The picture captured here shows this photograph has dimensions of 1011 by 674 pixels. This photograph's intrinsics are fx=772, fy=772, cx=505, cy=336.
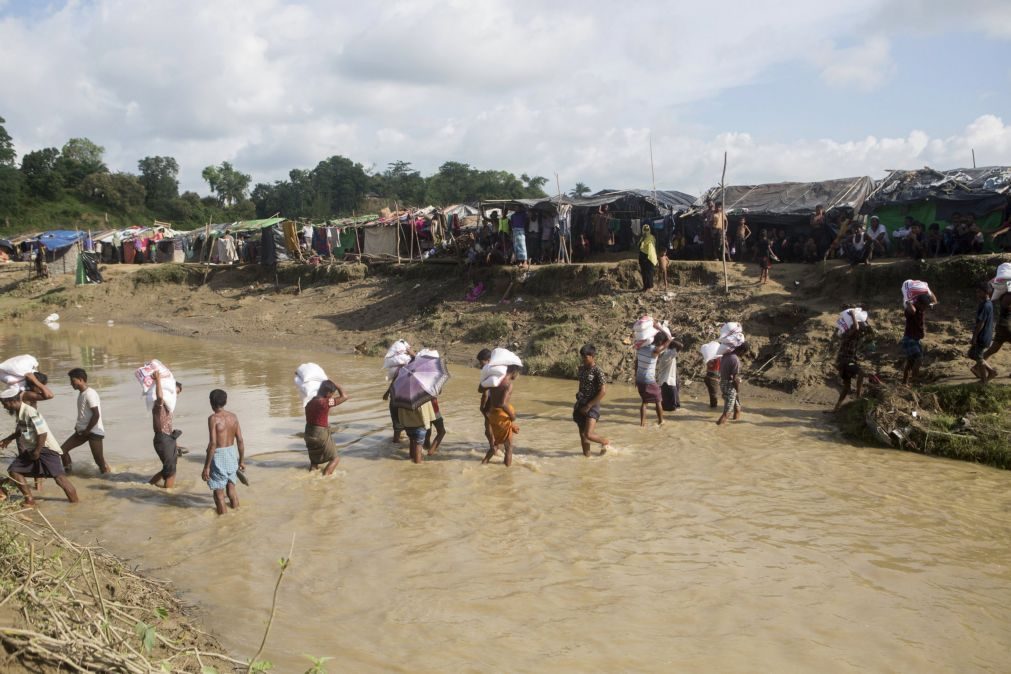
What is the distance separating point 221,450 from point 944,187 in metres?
15.8

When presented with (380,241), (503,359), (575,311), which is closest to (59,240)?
(380,241)

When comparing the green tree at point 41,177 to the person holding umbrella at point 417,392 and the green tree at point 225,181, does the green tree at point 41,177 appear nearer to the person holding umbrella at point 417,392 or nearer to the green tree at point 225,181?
the green tree at point 225,181

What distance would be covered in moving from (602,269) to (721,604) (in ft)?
43.2

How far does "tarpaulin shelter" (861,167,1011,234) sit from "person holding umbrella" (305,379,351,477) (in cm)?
1396

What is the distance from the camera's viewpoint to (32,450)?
750cm

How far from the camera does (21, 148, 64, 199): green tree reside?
50750 millimetres

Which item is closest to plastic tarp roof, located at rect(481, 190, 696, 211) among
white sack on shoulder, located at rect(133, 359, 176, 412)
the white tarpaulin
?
the white tarpaulin

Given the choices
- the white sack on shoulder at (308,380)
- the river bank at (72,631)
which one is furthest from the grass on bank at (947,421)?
the river bank at (72,631)

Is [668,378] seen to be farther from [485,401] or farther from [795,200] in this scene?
[795,200]

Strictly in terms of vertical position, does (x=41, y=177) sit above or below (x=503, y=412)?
above

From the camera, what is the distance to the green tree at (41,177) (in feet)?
167

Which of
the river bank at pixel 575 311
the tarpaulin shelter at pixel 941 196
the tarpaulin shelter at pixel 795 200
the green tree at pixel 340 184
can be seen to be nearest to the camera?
the river bank at pixel 575 311

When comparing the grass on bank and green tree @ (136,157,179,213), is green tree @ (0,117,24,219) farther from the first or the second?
the grass on bank

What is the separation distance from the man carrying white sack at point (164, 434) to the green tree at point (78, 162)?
5255 centimetres
